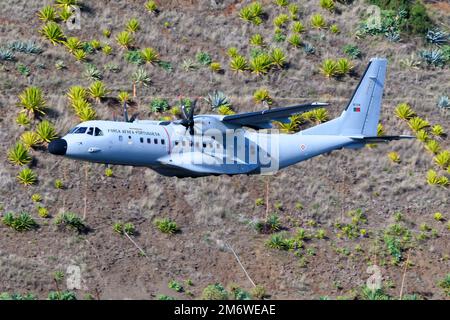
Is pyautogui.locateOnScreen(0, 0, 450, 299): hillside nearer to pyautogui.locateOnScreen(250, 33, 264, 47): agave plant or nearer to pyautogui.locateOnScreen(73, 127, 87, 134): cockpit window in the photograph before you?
pyautogui.locateOnScreen(250, 33, 264, 47): agave plant

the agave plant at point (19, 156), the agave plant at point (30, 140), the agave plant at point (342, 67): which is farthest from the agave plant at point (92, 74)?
the agave plant at point (342, 67)

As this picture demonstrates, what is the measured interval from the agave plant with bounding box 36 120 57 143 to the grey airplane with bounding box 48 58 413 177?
1049 cm

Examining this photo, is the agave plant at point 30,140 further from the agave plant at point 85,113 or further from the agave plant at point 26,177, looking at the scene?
the agave plant at point 85,113

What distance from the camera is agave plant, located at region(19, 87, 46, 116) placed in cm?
5938

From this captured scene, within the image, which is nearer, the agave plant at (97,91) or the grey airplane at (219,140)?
the grey airplane at (219,140)

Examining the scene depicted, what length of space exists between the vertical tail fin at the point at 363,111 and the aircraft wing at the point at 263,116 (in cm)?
345

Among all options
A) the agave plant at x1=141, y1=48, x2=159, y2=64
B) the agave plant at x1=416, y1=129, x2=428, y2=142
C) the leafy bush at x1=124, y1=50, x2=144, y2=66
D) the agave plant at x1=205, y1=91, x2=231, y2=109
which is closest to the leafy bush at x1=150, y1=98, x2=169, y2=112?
the agave plant at x1=205, y1=91, x2=231, y2=109

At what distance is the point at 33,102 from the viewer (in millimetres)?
59312

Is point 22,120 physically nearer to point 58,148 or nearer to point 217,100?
point 217,100

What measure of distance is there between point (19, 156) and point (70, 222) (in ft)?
16.5

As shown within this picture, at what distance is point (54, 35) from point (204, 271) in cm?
1983

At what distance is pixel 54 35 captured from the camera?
65.6 meters

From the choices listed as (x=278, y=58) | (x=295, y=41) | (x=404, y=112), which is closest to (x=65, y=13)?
(x=278, y=58)

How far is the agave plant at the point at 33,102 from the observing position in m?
59.4
